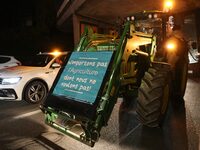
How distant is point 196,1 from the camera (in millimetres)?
16469

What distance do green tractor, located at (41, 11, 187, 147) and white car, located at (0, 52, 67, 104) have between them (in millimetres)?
2604

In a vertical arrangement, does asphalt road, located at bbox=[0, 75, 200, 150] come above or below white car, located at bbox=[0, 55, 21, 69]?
below

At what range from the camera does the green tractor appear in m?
4.68

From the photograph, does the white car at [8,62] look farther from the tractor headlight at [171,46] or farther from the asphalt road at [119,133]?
the tractor headlight at [171,46]

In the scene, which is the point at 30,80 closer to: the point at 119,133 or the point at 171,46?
the point at 119,133

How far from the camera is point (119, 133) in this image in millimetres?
5562

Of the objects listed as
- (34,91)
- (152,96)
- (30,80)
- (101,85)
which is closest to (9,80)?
(30,80)

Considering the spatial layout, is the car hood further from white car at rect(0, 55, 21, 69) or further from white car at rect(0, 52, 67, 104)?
white car at rect(0, 55, 21, 69)

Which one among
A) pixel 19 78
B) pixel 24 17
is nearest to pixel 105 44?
pixel 19 78

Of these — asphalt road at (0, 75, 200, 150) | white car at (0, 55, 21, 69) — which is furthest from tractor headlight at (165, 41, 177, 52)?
white car at (0, 55, 21, 69)

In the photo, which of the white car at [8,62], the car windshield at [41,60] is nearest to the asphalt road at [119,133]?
the car windshield at [41,60]

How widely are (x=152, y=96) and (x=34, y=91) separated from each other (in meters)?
4.53

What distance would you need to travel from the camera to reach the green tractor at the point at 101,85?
4676 mm

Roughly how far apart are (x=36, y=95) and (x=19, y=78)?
0.77 m
